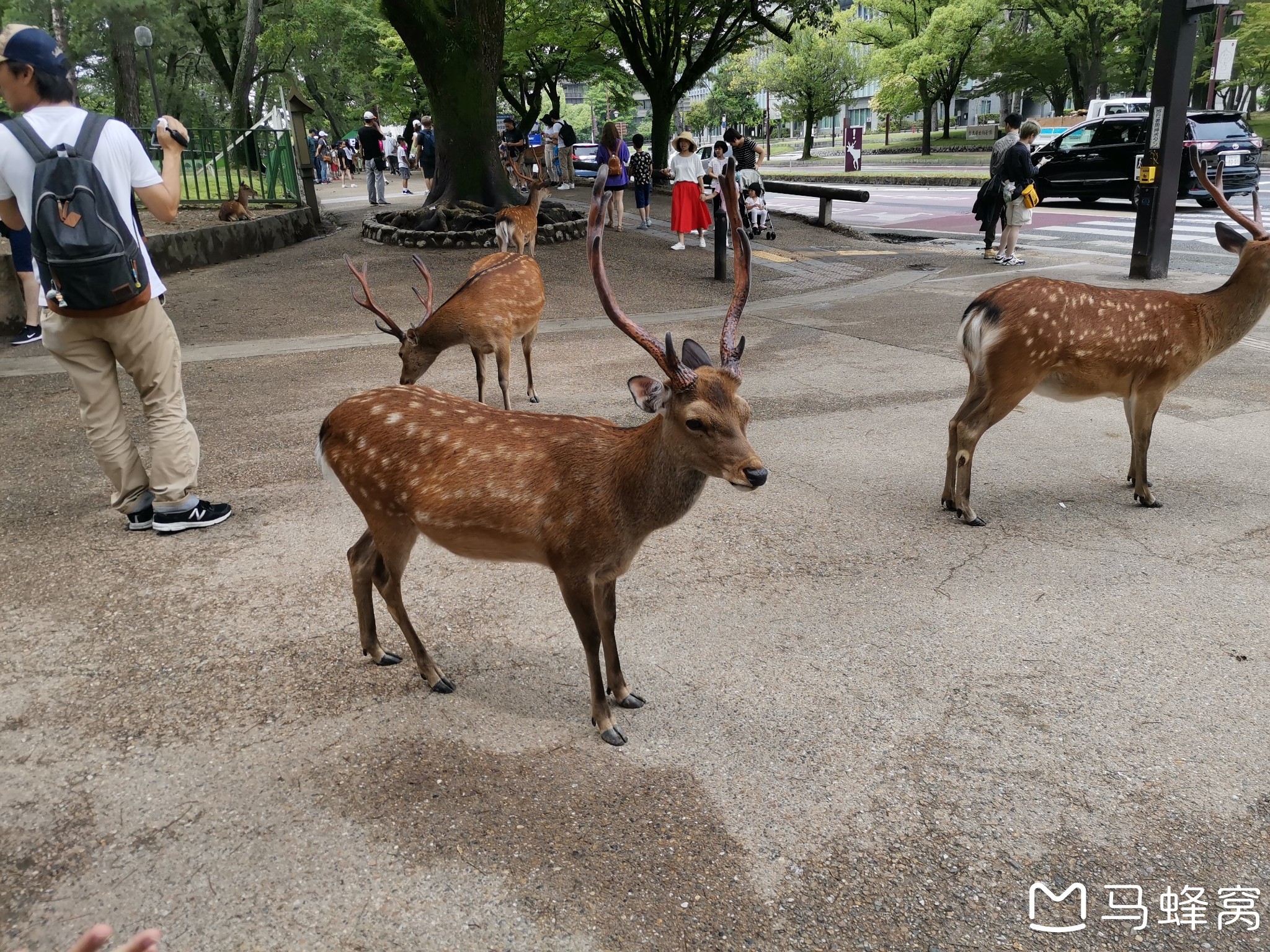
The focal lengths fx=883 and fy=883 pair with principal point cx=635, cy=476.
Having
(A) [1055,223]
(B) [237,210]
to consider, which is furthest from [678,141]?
(A) [1055,223]

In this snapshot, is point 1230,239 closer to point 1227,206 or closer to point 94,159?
point 1227,206

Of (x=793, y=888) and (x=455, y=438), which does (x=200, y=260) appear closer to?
(x=455, y=438)

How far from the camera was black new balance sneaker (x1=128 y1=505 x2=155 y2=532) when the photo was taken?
192 inches

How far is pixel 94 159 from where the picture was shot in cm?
416

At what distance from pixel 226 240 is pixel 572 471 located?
12.6 metres

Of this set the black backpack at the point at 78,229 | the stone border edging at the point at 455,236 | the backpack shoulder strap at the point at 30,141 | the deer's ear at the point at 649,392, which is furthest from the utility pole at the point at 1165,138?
the backpack shoulder strap at the point at 30,141

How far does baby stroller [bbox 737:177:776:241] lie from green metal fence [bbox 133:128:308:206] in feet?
29.6

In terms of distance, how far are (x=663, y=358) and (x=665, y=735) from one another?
1.36 metres

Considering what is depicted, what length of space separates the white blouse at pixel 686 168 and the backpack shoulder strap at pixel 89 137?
36.4 feet

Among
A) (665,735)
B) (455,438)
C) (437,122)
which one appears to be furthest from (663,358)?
(437,122)

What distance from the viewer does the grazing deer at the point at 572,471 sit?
292cm

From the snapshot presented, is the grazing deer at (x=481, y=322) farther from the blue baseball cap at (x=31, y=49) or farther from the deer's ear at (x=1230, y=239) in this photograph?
the deer's ear at (x=1230, y=239)

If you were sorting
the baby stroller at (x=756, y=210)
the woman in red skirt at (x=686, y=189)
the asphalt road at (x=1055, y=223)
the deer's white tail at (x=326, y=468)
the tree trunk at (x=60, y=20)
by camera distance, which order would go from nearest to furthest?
the deer's white tail at (x=326, y=468), the asphalt road at (x=1055, y=223), the woman in red skirt at (x=686, y=189), the baby stroller at (x=756, y=210), the tree trunk at (x=60, y=20)

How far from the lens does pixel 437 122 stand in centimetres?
1483
